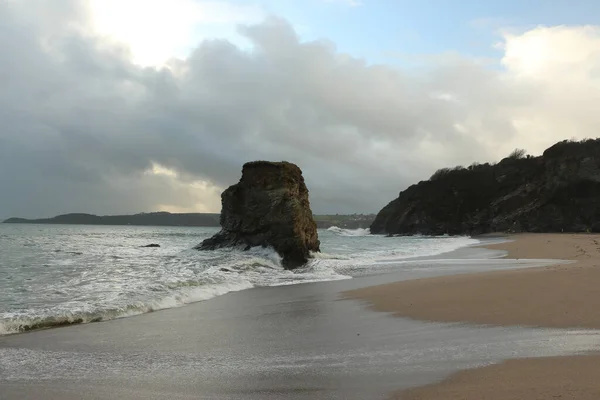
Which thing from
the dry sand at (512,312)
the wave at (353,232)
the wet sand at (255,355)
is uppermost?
the dry sand at (512,312)

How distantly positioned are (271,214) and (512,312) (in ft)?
57.4

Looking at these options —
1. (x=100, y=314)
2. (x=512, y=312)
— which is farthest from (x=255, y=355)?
(x=512, y=312)

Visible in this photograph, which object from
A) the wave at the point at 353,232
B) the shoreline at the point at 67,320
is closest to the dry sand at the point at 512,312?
the shoreline at the point at 67,320

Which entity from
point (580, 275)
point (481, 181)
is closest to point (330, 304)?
point (580, 275)

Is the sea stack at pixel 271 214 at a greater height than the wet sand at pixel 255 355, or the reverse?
the sea stack at pixel 271 214

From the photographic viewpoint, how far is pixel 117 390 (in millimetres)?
3955

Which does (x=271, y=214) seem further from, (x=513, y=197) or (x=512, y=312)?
(x=513, y=197)

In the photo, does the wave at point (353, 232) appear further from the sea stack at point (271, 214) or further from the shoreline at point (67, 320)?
the shoreline at point (67, 320)

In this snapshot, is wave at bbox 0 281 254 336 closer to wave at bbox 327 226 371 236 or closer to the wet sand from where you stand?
the wet sand

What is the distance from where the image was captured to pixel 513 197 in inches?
2576

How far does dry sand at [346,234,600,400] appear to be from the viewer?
3.50 meters

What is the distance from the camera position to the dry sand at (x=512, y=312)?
3504 millimetres

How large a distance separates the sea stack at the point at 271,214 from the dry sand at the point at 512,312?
10.8m

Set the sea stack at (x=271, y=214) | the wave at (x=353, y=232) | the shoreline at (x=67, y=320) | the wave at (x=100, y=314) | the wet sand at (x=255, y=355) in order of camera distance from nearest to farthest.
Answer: the wet sand at (x=255, y=355), the shoreline at (x=67, y=320), the wave at (x=100, y=314), the sea stack at (x=271, y=214), the wave at (x=353, y=232)
